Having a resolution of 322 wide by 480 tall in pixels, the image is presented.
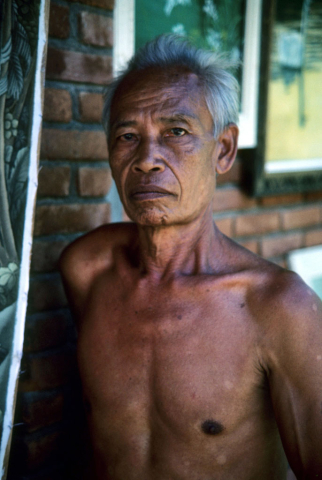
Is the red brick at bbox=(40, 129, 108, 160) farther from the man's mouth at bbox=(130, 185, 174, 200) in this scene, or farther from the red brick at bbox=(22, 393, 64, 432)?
the red brick at bbox=(22, 393, 64, 432)

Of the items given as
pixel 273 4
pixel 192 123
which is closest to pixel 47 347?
pixel 192 123

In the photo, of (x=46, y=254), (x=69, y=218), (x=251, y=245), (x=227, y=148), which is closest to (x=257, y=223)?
(x=251, y=245)

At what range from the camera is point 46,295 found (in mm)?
1778

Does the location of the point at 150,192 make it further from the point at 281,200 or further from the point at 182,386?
the point at 281,200

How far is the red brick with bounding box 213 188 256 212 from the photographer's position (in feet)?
8.05

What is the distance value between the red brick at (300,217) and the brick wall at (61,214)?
1.31 m

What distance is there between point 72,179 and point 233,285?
786 millimetres

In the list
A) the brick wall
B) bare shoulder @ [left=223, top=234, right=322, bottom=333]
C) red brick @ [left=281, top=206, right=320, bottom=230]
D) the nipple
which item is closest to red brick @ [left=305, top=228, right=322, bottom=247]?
red brick @ [left=281, top=206, right=320, bottom=230]

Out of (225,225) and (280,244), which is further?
(280,244)

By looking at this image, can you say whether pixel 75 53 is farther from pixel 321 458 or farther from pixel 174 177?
pixel 321 458

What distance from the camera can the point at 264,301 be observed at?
1312mm

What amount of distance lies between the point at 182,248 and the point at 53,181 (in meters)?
0.57

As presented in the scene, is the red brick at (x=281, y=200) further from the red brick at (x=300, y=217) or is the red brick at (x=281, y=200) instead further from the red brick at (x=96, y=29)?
the red brick at (x=96, y=29)

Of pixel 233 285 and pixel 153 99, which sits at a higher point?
pixel 153 99
